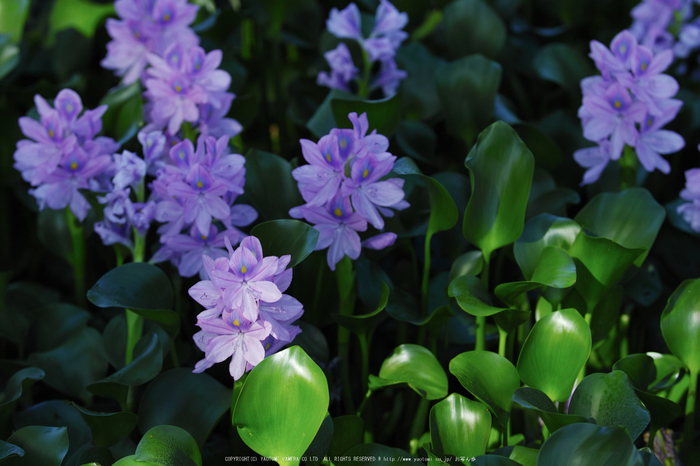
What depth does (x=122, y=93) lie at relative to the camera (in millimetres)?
1246

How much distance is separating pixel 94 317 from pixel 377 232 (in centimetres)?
61

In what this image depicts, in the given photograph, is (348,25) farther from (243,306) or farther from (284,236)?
(243,306)

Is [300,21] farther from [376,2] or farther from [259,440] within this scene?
[259,440]

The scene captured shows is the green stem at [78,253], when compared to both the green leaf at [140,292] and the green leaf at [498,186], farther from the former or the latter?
the green leaf at [498,186]

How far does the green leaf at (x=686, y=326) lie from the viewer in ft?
2.87

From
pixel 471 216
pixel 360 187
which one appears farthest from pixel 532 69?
pixel 360 187

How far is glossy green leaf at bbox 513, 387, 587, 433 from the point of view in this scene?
71cm

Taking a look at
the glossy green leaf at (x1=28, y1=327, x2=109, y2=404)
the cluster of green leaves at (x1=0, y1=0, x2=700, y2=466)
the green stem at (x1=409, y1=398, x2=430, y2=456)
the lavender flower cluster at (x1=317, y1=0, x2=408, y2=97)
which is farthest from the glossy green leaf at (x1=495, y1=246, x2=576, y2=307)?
the glossy green leaf at (x1=28, y1=327, x2=109, y2=404)

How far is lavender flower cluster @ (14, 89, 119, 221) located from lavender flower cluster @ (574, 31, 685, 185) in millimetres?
800

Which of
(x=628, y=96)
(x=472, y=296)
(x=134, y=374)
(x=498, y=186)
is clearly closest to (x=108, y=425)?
(x=134, y=374)

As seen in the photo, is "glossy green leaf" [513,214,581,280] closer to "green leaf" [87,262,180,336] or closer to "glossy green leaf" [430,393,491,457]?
"glossy green leaf" [430,393,491,457]

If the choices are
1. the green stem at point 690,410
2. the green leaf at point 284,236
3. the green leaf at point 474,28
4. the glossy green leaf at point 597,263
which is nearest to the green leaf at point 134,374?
the green leaf at point 284,236

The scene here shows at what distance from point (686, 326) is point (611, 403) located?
0.21m

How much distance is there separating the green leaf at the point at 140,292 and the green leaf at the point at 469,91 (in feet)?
2.17
